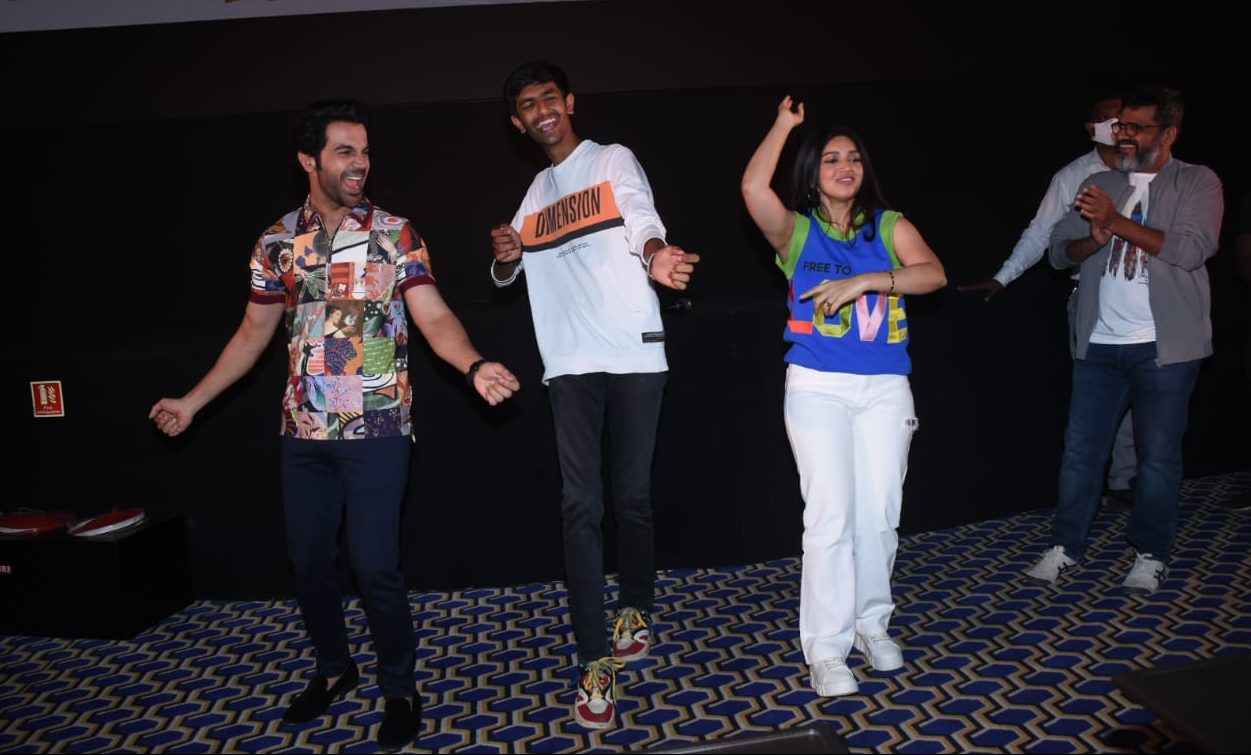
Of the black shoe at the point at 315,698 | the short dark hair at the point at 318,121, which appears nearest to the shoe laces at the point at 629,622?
the black shoe at the point at 315,698

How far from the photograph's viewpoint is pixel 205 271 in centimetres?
454

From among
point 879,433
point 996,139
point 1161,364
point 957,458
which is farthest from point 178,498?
point 996,139

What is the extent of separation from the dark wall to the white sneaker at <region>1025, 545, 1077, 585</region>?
0.72 m

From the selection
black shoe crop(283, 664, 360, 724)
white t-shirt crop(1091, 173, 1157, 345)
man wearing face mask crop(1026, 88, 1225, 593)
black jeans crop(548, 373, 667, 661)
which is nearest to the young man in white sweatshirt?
black jeans crop(548, 373, 667, 661)

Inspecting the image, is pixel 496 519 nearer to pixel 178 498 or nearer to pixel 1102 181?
pixel 178 498

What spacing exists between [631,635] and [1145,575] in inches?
73.8

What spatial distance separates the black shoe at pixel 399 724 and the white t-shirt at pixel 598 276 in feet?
3.35

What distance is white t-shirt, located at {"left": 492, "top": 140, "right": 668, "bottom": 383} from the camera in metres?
2.99

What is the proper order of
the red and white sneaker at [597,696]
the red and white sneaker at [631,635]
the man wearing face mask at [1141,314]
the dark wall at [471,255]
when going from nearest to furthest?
the red and white sneaker at [597,696], the red and white sneaker at [631,635], the man wearing face mask at [1141,314], the dark wall at [471,255]

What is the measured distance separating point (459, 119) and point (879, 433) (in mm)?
2374

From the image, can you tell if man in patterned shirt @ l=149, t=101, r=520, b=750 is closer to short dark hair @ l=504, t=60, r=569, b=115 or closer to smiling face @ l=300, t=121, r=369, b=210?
smiling face @ l=300, t=121, r=369, b=210

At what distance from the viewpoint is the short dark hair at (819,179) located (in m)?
2.99

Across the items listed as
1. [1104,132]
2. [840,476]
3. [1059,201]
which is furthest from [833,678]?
[1104,132]

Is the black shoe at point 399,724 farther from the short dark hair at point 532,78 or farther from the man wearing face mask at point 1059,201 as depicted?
the man wearing face mask at point 1059,201
